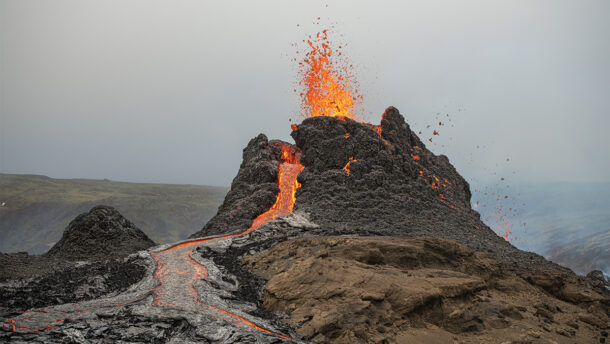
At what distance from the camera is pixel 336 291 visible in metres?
16.3

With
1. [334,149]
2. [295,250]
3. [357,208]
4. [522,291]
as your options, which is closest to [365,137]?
[334,149]

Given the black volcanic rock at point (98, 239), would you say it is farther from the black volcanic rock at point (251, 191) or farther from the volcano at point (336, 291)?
the black volcanic rock at point (251, 191)

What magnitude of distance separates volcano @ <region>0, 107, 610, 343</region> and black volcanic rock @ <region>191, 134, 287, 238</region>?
1.40 metres

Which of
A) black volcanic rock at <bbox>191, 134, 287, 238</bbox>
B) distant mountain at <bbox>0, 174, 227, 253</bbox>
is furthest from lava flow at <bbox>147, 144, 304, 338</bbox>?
distant mountain at <bbox>0, 174, 227, 253</bbox>

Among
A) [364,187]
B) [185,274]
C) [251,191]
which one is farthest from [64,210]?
[185,274]

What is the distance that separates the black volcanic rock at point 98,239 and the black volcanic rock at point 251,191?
6393mm

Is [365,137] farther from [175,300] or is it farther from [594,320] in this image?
[175,300]

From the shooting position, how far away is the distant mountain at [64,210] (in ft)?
419

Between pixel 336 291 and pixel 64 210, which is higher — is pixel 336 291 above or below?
above

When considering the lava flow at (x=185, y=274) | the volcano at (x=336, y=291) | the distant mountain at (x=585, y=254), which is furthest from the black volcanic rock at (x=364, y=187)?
the distant mountain at (x=585, y=254)

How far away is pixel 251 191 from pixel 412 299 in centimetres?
2895

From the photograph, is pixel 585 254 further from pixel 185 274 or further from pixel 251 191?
pixel 185 274

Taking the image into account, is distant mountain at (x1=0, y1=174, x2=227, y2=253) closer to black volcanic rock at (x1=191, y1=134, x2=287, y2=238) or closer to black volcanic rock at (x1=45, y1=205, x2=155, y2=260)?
black volcanic rock at (x1=191, y1=134, x2=287, y2=238)

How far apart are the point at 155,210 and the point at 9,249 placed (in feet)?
162
